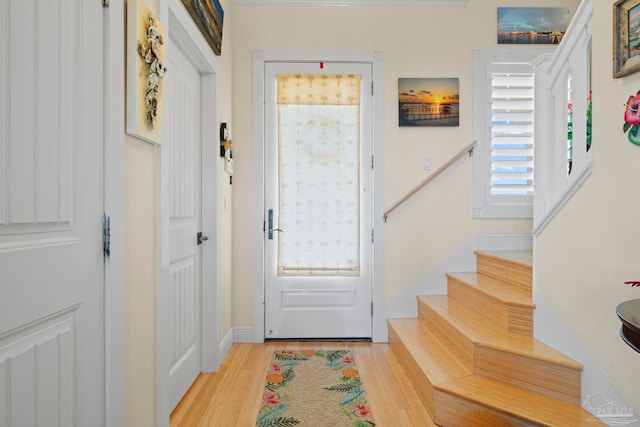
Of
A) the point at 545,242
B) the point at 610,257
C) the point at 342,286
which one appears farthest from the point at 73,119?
the point at 342,286

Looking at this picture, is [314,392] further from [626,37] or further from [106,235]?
[626,37]

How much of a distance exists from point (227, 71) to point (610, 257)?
2.79 meters

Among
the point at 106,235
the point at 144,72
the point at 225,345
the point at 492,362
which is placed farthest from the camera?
the point at 225,345

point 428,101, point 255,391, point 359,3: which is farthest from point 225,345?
point 359,3

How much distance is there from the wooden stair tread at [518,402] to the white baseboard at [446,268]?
119cm

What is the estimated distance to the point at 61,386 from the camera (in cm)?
105

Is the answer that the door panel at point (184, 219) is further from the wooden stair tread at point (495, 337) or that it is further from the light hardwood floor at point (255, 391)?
the wooden stair tread at point (495, 337)

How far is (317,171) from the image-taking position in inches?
126

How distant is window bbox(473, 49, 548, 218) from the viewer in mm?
3186

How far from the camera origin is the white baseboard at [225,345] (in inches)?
106

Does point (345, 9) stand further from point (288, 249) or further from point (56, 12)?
A: point (56, 12)

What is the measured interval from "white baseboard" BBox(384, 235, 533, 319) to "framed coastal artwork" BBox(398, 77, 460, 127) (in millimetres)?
1083

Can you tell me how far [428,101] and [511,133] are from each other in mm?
769

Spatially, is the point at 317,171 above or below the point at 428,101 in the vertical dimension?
below
